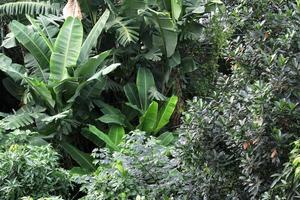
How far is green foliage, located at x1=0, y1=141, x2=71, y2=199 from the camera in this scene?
4.30 meters

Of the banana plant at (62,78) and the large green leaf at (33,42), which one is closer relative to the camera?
the banana plant at (62,78)

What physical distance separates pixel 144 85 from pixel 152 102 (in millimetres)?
623

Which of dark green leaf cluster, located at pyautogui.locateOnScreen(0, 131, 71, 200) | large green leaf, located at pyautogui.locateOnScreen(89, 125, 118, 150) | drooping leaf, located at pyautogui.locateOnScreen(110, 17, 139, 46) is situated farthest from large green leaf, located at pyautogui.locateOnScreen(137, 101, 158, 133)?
dark green leaf cluster, located at pyautogui.locateOnScreen(0, 131, 71, 200)

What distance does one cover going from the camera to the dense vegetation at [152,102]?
291cm

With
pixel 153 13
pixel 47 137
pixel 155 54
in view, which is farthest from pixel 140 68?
pixel 47 137

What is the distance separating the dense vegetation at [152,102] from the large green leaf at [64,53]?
1 cm

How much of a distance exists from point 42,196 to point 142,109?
269 cm

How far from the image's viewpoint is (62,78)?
6387mm

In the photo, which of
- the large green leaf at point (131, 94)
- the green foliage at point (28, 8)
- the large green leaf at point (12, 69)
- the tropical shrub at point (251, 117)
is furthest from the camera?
the green foliage at point (28, 8)

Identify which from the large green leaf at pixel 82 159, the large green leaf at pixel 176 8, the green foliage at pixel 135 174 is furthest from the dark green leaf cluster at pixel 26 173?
the large green leaf at pixel 176 8

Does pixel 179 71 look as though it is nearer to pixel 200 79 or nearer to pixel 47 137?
pixel 200 79

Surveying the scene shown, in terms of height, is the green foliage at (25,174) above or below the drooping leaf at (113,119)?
above

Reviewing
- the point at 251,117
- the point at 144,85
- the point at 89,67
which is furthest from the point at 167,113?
the point at 251,117

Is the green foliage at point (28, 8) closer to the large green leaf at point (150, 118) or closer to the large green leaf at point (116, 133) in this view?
the large green leaf at point (116, 133)
